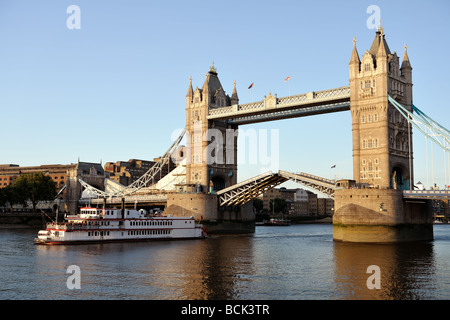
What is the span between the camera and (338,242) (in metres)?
62.7

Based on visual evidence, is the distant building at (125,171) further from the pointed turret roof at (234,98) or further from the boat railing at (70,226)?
the boat railing at (70,226)

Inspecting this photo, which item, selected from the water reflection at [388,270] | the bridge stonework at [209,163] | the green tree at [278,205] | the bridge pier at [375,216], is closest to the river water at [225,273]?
the water reflection at [388,270]

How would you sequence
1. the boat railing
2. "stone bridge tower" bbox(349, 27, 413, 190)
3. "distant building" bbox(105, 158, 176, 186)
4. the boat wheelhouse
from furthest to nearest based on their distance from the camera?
"distant building" bbox(105, 158, 176, 186), "stone bridge tower" bbox(349, 27, 413, 190), the boat railing, the boat wheelhouse

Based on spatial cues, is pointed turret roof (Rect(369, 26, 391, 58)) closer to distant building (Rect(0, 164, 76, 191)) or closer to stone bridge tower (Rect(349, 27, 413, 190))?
stone bridge tower (Rect(349, 27, 413, 190))

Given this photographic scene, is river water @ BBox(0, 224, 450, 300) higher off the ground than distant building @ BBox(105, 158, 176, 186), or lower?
lower

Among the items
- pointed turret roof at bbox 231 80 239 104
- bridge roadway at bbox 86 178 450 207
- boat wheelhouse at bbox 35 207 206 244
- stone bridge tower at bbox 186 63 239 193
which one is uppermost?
pointed turret roof at bbox 231 80 239 104

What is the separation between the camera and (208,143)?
8650cm

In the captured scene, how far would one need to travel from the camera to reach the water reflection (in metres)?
28.9

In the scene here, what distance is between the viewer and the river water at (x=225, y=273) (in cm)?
2858

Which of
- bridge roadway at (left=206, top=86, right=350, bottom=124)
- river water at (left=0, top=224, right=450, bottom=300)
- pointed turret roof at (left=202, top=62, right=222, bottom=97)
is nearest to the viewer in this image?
river water at (left=0, top=224, right=450, bottom=300)

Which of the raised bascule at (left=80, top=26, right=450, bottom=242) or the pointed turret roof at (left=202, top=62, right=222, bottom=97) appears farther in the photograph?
the pointed turret roof at (left=202, top=62, right=222, bottom=97)
